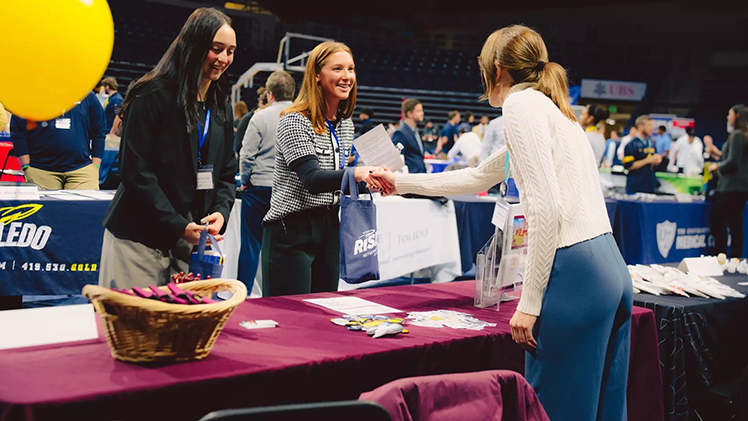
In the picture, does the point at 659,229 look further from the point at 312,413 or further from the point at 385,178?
the point at 312,413

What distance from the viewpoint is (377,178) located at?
2.30m

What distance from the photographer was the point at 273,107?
4.66 m

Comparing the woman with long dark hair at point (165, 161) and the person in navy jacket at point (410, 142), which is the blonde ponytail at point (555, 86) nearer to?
the woman with long dark hair at point (165, 161)

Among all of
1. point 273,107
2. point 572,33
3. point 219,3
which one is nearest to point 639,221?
point 273,107

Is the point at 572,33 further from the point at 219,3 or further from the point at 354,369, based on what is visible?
the point at 354,369

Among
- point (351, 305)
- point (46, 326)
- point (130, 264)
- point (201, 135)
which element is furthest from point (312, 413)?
point (201, 135)

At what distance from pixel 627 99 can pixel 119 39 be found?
14525mm

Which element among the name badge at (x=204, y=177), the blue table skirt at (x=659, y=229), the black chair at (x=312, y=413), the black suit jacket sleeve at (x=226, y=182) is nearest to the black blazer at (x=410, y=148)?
the blue table skirt at (x=659, y=229)

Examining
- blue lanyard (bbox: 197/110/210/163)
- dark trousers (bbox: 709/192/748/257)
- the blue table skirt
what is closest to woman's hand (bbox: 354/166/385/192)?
blue lanyard (bbox: 197/110/210/163)

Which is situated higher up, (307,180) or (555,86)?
(555,86)

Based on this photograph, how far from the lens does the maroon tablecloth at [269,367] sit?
125 centimetres

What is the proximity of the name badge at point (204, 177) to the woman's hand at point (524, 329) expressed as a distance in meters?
1.02

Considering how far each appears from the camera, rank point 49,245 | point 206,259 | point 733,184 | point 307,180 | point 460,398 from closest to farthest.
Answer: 1. point 460,398
2. point 206,259
3. point 307,180
4. point 49,245
5. point 733,184

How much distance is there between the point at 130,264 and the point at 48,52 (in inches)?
25.0
